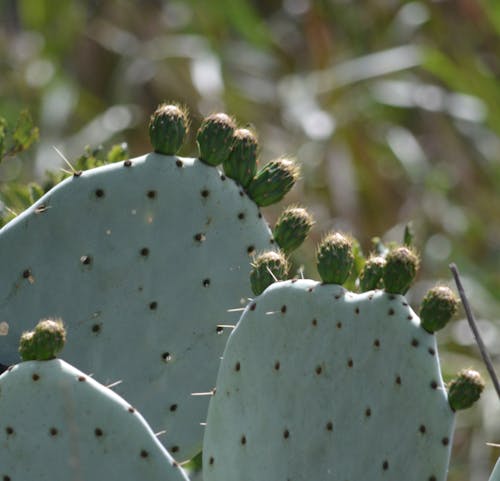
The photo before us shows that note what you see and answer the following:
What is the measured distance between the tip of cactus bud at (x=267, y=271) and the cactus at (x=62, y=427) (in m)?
0.22

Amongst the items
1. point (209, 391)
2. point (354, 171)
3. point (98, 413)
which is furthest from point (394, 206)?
point (98, 413)

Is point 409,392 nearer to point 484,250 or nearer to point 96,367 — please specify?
point 96,367

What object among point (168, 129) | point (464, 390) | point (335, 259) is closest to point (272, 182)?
point (168, 129)

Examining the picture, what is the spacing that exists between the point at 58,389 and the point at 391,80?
4034 mm

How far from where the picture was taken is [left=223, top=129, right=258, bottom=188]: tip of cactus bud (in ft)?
5.16

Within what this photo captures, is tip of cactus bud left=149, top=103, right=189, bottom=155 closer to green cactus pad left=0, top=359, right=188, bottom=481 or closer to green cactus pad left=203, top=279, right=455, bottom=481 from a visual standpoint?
green cactus pad left=203, top=279, right=455, bottom=481

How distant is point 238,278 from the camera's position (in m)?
1.61

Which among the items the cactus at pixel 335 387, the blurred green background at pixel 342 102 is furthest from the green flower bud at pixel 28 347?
the blurred green background at pixel 342 102

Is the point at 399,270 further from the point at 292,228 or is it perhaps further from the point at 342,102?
the point at 342,102

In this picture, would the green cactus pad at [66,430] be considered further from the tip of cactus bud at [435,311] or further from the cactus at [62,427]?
the tip of cactus bud at [435,311]

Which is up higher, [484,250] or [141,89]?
[141,89]

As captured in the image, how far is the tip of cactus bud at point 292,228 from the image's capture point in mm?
1577

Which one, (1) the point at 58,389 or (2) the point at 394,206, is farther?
(2) the point at 394,206

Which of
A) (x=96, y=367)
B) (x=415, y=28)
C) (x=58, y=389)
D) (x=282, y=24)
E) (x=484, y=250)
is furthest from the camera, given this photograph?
(x=282, y=24)
